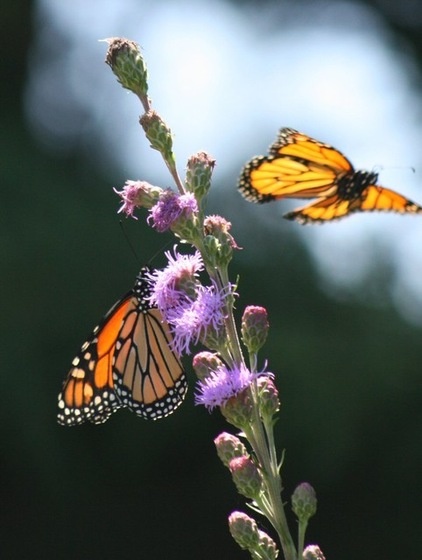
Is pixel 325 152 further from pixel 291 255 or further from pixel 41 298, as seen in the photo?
pixel 291 255

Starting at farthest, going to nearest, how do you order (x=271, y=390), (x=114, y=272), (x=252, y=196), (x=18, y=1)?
(x=18, y=1) → (x=114, y=272) → (x=252, y=196) → (x=271, y=390)

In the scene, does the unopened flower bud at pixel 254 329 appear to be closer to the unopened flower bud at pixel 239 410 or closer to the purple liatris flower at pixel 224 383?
the purple liatris flower at pixel 224 383

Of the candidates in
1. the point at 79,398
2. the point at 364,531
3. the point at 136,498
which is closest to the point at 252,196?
the point at 79,398

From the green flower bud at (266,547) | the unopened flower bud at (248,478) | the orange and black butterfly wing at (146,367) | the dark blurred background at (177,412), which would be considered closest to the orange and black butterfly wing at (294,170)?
the orange and black butterfly wing at (146,367)

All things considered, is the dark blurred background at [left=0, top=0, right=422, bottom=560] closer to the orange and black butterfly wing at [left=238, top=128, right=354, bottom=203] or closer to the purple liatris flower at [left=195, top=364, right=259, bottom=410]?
the orange and black butterfly wing at [left=238, top=128, right=354, bottom=203]

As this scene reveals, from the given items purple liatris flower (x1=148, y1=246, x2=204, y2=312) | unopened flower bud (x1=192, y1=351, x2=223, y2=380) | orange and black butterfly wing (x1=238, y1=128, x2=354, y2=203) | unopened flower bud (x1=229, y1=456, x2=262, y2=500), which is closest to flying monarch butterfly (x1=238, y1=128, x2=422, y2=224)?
orange and black butterfly wing (x1=238, y1=128, x2=354, y2=203)

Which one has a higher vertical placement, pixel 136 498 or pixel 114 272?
pixel 114 272
